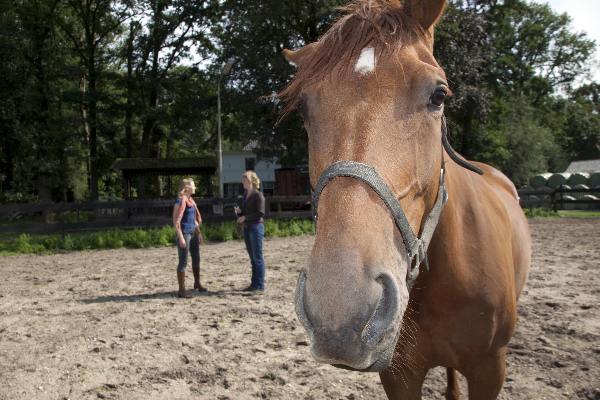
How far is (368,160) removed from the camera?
1449 millimetres

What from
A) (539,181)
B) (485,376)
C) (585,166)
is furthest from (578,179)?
(485,376)

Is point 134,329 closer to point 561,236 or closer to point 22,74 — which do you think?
point 561,236

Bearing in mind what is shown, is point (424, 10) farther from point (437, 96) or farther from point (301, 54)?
point (301, 54)

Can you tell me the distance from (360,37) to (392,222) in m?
0.73

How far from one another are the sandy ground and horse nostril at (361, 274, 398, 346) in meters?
2.63

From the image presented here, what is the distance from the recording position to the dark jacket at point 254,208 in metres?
7.42

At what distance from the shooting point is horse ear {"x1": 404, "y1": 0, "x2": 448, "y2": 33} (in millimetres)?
1795

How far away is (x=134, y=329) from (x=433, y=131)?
15.8 ft

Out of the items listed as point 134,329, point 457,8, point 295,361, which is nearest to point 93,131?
point 457,8

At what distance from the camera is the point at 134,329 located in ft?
17.7

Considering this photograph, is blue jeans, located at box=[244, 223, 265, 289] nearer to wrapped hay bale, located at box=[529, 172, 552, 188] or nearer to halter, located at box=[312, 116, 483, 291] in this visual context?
halter, located at box=[312, 116, 483, 291]

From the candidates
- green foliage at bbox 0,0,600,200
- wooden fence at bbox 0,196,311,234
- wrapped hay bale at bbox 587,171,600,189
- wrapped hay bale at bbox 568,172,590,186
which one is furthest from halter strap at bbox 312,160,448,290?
wrapped hay bale at bbox 568,172,590,186

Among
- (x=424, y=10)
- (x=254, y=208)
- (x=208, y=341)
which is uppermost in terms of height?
(x=424, y=10)

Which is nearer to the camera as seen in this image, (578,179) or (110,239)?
(110,239)
